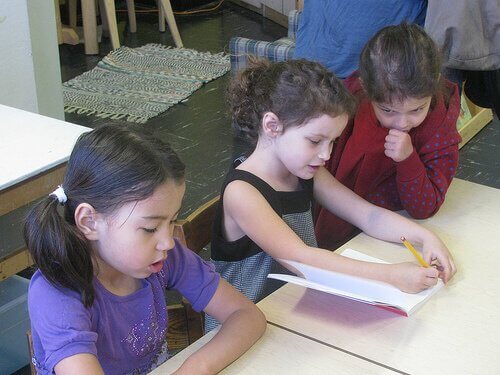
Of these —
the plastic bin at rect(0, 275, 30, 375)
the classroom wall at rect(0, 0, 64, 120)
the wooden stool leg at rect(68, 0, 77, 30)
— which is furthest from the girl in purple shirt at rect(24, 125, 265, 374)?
the wooden stool leg at rect(68, 0, 77, 30)

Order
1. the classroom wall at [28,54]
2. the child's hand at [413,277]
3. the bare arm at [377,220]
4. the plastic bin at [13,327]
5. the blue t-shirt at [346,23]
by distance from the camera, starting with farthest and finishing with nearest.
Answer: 1. the classroom wall at [28,54]
2. the blue t-shirt at [346,23]
3. the plastic bin at [13,327]
4. the bare arm at [377,220]
5. the child's hand at [413,277]

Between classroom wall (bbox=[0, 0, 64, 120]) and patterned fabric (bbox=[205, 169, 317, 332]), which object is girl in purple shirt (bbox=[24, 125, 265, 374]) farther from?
classroom wall (bbox=[0, 0, 64, 120])

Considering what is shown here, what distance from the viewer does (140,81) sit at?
4984 mm

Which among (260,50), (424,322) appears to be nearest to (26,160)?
(424,322)

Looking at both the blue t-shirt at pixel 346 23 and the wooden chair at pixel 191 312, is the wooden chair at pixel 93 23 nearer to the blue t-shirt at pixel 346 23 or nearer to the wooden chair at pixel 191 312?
the blue t-shirt at pixel 346 23

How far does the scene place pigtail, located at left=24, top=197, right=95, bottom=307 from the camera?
1.18m

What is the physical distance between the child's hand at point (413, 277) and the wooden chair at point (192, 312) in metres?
0.42

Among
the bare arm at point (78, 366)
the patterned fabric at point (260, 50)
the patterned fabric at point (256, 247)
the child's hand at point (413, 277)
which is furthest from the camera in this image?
the patterned fabric at point (260, 50)

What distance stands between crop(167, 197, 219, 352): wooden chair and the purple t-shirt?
0.16 m

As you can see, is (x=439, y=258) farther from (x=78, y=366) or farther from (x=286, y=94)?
(x=78, y=366)

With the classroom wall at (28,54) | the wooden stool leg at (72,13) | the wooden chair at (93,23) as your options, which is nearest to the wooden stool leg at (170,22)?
the wooden chair at (93,23)

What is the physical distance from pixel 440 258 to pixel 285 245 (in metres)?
0.32

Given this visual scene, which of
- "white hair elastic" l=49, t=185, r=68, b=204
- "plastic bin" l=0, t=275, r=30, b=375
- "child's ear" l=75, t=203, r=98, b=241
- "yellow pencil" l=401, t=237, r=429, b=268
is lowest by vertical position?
"plastic bin" l=0, t=275, r=30, b=375

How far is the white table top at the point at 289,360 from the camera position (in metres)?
1.20
